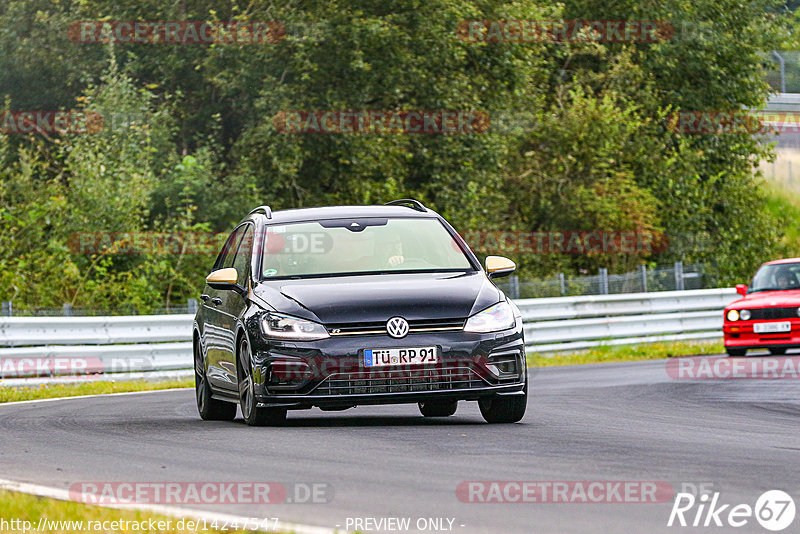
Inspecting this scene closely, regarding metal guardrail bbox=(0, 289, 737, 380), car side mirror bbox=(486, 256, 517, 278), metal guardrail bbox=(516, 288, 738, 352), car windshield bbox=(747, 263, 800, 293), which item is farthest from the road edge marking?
car windshield bbox=(747, 263, 800, 293)

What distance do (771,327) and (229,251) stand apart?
453 inches

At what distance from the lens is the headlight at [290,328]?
9523mm

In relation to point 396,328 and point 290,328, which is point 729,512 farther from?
point 290,328

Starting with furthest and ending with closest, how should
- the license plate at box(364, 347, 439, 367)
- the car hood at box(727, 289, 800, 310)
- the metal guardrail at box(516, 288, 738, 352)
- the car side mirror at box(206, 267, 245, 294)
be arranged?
the metal guardrail at box(516, 288, 738, 352) → the car hood at box(727, 289, 800, 310) → the car side mirror at box(206, 267, 245, 294) → the license plate at box(364, 347, 439, 367)

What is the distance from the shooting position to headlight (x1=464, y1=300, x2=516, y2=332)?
9.68 meters

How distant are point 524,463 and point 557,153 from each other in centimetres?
2932

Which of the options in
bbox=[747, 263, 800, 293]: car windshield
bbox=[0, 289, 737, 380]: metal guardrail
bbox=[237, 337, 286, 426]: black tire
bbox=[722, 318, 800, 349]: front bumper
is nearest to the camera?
bbox=[237, 337, 286, 426]: black tire

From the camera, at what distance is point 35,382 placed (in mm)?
16719

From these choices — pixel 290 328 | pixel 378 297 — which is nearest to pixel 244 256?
pixel 290 328

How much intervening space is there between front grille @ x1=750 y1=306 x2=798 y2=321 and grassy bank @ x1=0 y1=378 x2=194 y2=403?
871cm

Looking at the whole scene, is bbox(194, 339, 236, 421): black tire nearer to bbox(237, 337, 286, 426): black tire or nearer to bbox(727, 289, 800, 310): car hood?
bbox(237, 337, 286, 426): black tire

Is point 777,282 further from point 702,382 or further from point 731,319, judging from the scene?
point 702,382

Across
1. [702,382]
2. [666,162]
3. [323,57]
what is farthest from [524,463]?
[666,162]

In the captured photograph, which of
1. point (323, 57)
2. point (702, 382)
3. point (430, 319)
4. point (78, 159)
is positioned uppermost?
point (323, 57)
